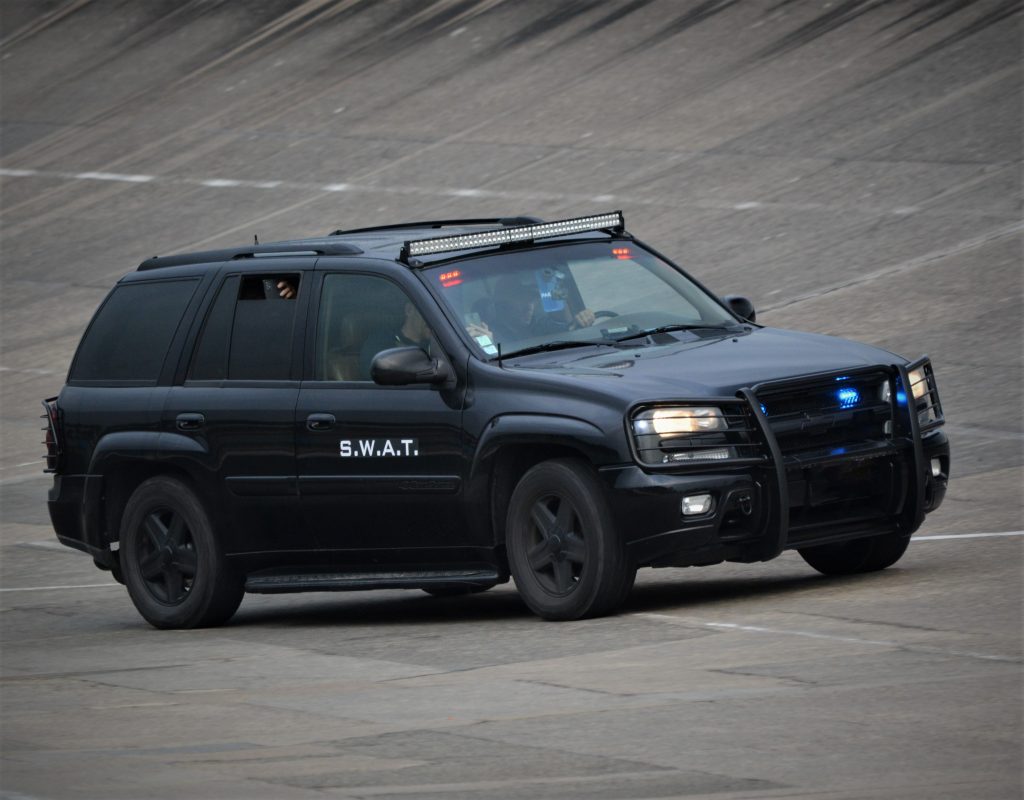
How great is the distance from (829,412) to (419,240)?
218 centimetres

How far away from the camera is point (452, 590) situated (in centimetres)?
1191

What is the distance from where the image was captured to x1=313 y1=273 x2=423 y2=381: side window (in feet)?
35.3

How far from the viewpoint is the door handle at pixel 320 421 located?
10.8 metres

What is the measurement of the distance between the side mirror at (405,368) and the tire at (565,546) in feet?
2.24

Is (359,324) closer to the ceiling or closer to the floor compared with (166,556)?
closer to the ceiling

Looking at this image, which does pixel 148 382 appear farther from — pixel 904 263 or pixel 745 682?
pixel 904 263

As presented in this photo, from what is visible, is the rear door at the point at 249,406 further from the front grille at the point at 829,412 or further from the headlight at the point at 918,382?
the headlight at the point at 918,382

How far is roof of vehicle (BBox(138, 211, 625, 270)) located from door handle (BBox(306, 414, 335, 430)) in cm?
84

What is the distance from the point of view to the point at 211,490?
11.3m

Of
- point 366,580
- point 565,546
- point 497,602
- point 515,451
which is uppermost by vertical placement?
point 515,451

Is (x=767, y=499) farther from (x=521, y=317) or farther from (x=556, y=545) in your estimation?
(x=521, y=317)

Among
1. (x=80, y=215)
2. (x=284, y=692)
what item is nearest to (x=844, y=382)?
(x=284, y=692)

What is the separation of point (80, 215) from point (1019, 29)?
39.9ft

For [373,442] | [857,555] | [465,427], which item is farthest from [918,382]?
[373,442]
